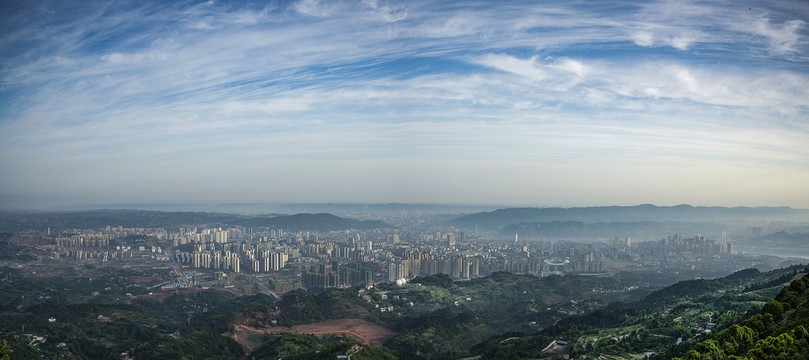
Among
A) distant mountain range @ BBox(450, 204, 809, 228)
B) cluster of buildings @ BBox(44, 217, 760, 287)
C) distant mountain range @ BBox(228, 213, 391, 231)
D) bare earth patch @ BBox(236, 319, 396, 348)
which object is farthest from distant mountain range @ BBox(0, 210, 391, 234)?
bare earth patch @ BBox(236, 319, 396, 348)

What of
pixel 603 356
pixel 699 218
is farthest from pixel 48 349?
pixel 699 218

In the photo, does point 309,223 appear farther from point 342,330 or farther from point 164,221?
point 342,330

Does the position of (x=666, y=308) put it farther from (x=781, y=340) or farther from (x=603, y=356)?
(x=781, y=340)

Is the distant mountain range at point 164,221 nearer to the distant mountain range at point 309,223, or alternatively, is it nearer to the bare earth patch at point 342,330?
the distant mountain range at point 309,223

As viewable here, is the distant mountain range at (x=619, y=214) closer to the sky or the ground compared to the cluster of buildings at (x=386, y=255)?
closer to the sky

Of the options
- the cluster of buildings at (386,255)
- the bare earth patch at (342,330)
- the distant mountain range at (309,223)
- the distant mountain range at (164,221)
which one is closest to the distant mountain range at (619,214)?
the distant mountain range at (309,223)

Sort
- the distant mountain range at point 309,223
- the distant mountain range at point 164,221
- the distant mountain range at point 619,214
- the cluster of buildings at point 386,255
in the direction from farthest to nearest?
the distant mountain range at point 619,214
the distant mountain range at point 309,223
the distant mountain range at point 164,221
the cluster of buildings at point 386,255
